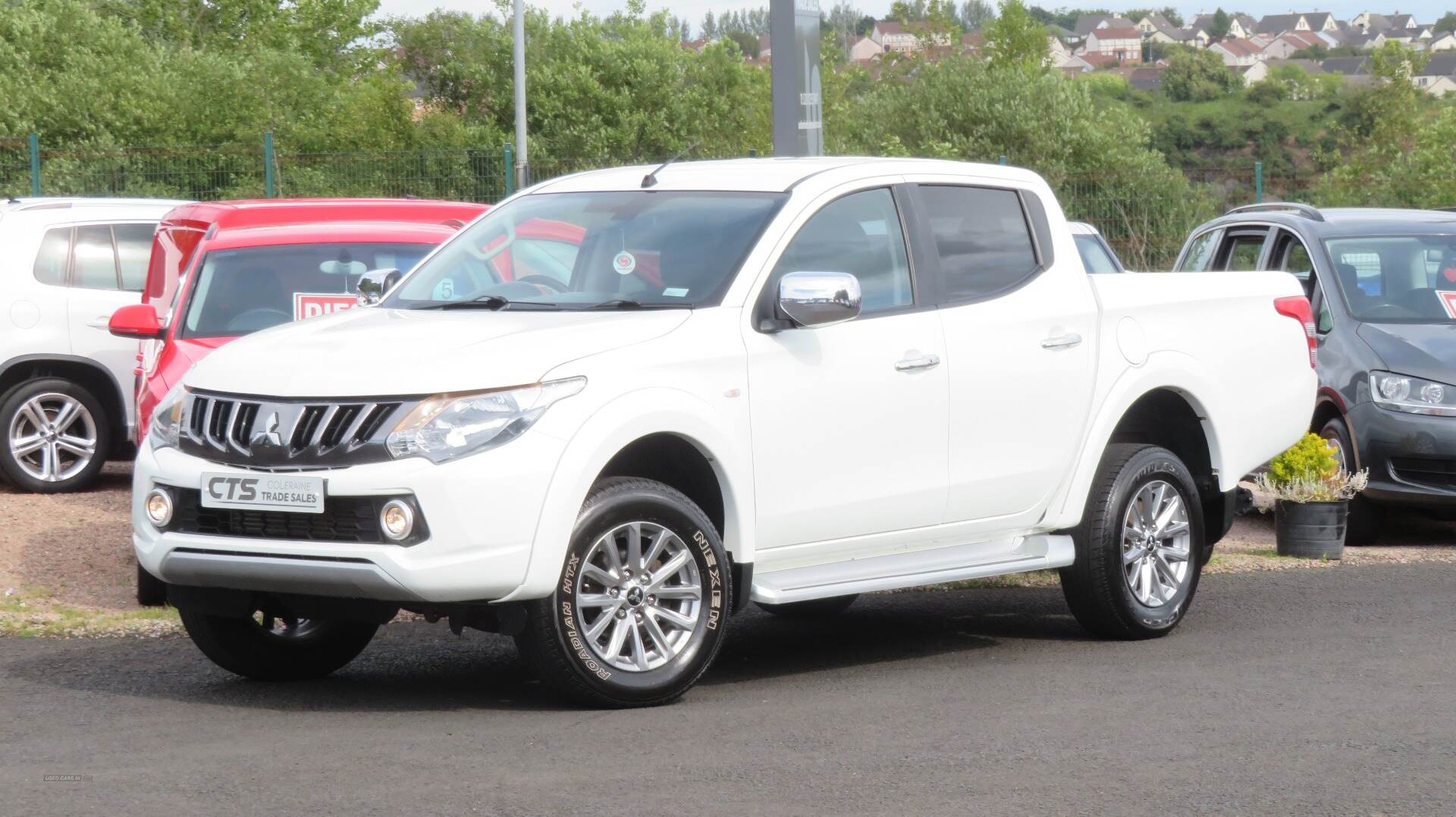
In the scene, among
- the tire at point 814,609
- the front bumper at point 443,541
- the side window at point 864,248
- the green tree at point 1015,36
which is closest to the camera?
the front bumper at point 443,541

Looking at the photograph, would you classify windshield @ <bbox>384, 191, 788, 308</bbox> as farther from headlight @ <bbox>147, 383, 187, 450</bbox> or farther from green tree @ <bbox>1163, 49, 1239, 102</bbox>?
green tree @ <bbox>1163, 49, 1239, 102</bbox>

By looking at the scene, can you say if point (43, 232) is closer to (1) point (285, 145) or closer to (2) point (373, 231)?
(2) point (373, 231)

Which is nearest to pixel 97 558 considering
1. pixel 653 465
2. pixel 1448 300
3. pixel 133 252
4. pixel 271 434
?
pixel 133 252

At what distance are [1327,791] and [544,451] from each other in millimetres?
2515

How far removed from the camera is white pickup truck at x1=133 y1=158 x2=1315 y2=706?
5855 millimetres

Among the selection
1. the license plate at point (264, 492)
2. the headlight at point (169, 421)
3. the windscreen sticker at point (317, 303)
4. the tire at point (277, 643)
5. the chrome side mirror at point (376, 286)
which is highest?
the chrome side mirror at point (376, 286)

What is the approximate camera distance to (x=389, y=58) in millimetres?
50406

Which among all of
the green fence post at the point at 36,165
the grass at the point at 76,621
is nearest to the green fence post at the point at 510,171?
the green fence post at the point at 36,165

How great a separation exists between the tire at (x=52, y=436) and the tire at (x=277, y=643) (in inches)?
255

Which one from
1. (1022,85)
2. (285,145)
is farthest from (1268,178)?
(285,145)

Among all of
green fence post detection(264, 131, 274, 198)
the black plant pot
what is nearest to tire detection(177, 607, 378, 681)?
the black plant pot

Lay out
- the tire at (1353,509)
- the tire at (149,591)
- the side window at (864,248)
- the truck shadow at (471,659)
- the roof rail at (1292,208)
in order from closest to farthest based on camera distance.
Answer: the truck shadow at (471,659), the side window at (864,248), the tire at (149,591), the tire at (1353,509), the roof rail at (1292,208)

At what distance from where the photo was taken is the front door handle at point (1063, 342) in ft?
24.8

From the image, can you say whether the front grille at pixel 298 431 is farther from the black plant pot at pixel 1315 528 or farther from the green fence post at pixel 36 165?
A: the green fence post at pixel 36 165
